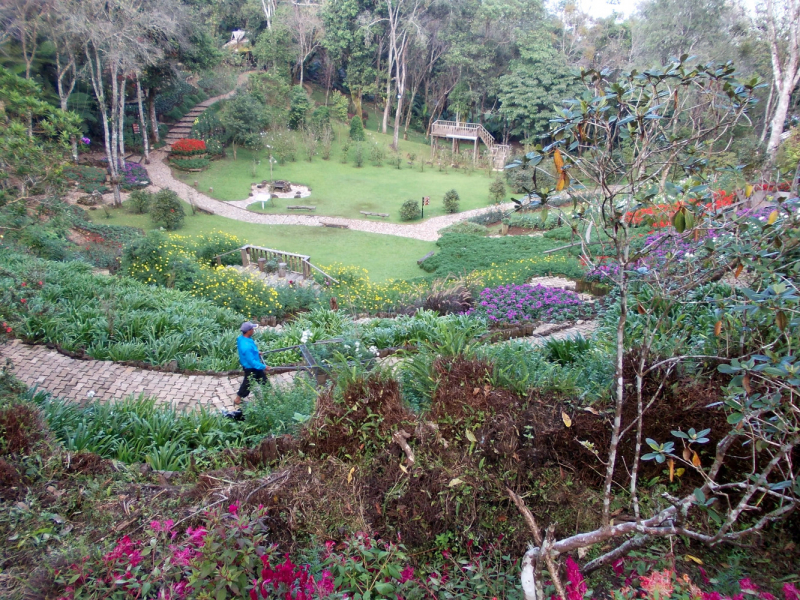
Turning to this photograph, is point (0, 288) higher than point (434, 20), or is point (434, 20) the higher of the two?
point (434, 20)

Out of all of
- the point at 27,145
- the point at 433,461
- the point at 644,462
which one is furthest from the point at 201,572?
the point at 27,145

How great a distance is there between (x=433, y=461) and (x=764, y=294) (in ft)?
6.79

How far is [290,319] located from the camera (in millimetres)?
9172

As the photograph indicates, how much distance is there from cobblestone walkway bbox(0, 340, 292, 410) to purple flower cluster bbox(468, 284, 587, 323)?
367 centimetres

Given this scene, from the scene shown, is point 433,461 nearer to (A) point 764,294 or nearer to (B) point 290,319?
(A) point 764,294

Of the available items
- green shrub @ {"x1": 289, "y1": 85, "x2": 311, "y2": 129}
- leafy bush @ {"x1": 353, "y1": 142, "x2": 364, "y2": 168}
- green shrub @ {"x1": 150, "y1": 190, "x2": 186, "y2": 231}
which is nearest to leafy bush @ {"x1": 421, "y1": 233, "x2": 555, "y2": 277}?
green shrub @ {"x1": 150, "y1": 190, "x2": 186, "y2": 231}

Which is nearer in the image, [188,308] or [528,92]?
[188,308]

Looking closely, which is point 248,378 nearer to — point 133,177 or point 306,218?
point 306,218

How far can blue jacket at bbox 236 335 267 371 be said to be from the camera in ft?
18.6

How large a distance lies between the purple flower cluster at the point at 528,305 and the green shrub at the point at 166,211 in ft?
36.0

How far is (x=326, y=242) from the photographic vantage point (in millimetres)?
15648

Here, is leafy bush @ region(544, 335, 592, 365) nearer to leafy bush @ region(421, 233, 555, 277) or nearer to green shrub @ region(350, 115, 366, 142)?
leafy bush @ region(421, 233, 555, 277)

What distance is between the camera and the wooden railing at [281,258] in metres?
12.3

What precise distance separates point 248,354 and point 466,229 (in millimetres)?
12710
